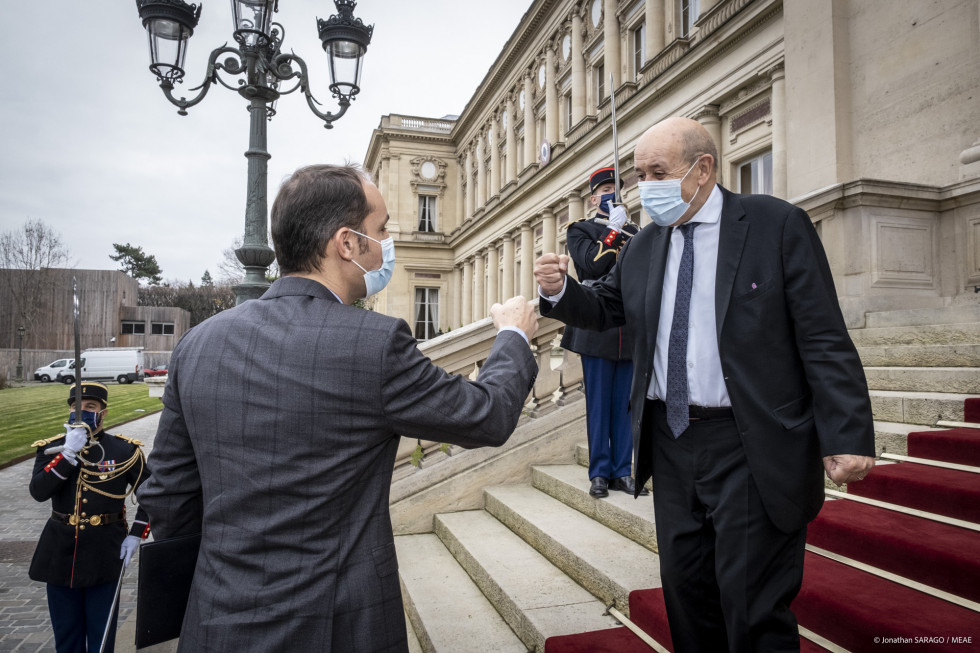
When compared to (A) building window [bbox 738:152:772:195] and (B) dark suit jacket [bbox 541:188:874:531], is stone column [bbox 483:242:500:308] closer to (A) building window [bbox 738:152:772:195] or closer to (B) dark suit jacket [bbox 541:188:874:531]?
(A) building window [bbox 738:152:772:195]

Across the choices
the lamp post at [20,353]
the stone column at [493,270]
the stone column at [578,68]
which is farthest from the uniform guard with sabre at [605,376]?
the lamp post at [20,353]

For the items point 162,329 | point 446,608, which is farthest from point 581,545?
point 162,329

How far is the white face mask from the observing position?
233 cm

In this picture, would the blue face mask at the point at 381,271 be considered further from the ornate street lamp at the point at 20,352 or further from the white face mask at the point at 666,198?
the ornate street lamp at the point at 20,352

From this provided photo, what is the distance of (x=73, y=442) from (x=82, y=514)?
0.51 m

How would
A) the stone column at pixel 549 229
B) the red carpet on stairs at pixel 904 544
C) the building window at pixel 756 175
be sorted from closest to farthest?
the red carpet on stairs at pixel 904 544
the building window at pixel 756 175
the stone column at pixel 549 229

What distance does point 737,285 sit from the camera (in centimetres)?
209

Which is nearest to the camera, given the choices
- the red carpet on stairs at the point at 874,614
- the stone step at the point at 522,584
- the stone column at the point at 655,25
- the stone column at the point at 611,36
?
the red carpet on stairs at the point at 874,614

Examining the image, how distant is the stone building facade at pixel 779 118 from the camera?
6984mm

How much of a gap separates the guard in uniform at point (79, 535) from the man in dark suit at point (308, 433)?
2.85 metres

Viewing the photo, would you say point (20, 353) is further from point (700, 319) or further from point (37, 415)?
point (700, 319)

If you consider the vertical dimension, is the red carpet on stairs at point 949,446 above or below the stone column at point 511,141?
below

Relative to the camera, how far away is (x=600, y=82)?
25266mm

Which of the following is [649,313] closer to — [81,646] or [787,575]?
[787,575]
